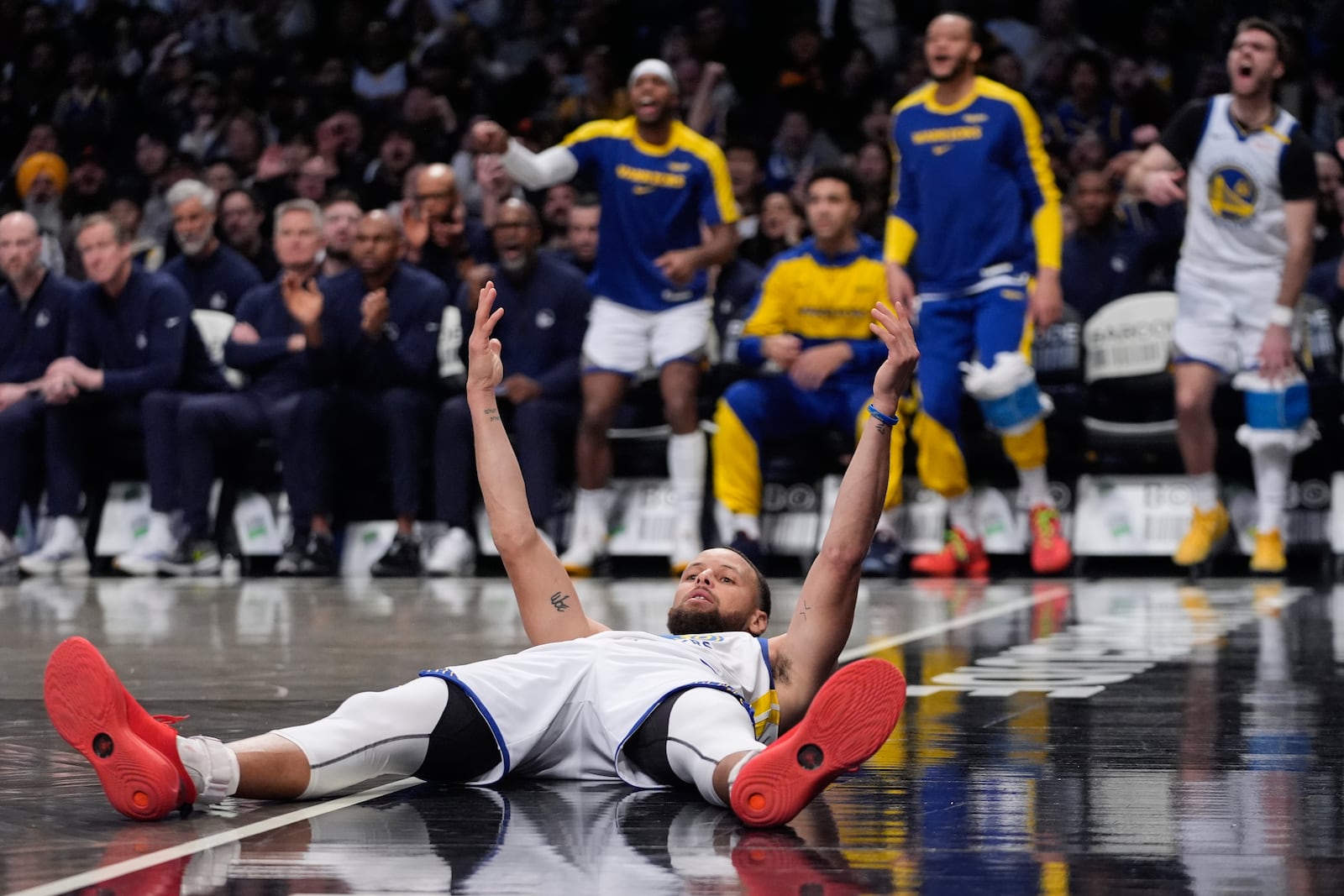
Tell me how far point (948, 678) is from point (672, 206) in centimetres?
451

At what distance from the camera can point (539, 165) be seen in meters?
9.51

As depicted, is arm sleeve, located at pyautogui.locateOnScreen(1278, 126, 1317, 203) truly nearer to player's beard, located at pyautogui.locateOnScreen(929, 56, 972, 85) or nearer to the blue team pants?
player's beard, located at pyautogui.locateOnScreen(929, 56, 972, 85)

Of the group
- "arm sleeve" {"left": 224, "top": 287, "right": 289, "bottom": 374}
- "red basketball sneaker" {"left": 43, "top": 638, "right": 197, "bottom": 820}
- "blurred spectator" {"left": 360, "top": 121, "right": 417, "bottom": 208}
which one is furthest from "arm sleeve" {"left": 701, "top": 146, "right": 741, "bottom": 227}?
"red basketball sneaker" {"left": 43, "top": 638, "right": 197, "bottom": 820}

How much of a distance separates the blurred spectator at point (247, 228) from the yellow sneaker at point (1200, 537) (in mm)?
5290

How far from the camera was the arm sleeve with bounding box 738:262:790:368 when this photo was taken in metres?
9.46

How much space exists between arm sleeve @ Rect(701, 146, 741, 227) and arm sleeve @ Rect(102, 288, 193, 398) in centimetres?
272

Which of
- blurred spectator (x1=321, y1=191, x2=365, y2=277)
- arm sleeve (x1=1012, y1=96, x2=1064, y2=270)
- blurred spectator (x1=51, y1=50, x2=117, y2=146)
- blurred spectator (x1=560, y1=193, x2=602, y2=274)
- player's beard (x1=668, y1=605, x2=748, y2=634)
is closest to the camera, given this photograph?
player's beard (x1=668, y1=605, x2=748, y2=634)

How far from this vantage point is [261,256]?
11695 mm

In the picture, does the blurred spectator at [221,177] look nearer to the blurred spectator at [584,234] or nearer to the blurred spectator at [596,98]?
the blurred spectator at [596,98]

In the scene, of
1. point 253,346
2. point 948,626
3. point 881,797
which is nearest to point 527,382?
point 253,346

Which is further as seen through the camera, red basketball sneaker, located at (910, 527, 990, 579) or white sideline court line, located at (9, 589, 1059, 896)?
red basketball sneaker, located at (910, 527, 990, 579)

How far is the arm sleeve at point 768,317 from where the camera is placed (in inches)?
372

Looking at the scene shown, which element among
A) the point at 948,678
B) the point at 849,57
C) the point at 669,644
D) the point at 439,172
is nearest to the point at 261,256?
the point at 439,172

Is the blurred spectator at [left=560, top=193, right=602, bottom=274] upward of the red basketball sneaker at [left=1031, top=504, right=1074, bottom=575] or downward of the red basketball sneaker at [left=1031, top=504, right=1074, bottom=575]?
upward
